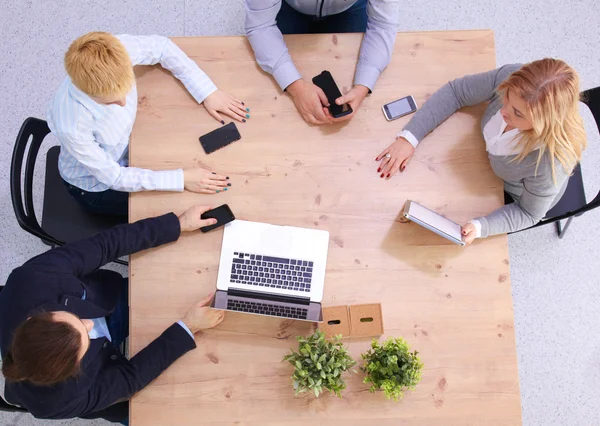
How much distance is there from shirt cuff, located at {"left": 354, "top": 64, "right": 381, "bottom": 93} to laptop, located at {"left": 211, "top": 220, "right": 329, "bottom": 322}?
48 cm

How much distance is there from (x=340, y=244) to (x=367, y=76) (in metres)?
0.52

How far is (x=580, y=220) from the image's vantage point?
2.18 m

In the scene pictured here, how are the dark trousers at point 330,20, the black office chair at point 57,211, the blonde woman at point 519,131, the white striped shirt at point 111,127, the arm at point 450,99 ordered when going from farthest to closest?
the dark trousers at point 330,20
the black office chair at point 57,211
the arm at point 450,99
the white striped shirt at point 111,127
the blonde woman at point 519,131

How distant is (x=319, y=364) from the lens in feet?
4.15

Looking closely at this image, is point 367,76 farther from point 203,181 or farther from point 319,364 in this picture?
point 319,364

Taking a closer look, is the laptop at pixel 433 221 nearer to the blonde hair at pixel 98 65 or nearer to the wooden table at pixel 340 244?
the wooden table at pixel 340 244

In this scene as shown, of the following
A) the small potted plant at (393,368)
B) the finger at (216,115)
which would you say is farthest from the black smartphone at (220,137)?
the small potted plant at (393,368)

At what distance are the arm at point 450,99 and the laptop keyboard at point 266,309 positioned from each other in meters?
0.62

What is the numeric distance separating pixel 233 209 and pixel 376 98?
573mm

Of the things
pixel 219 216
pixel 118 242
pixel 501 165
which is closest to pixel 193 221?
pixel 219 216

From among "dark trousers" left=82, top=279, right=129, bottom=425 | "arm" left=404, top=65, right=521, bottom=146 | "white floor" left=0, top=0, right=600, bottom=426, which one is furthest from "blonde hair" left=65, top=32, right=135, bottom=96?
"white floor" left=0, top=0, right=600, bottom=426

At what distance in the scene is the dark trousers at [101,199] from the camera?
1.65 m

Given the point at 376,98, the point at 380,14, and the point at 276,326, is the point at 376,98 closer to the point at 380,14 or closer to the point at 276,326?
the point at 380,14

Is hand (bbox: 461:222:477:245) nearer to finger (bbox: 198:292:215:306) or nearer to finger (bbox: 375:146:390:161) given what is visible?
finger (bbox: 375:146:390:161)
